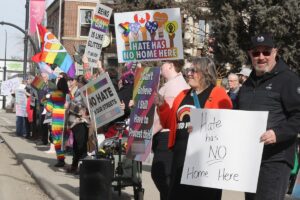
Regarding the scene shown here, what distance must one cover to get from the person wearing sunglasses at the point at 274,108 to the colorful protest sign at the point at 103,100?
3458 millimetres

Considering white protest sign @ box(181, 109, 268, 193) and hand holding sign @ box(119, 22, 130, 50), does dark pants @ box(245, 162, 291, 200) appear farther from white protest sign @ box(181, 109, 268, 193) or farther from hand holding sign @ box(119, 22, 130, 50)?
hand holding sign @ box(119, 22, 130, 50)

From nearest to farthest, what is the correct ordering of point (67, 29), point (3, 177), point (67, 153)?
point (3, 177) < point (67, 153) < point (67, 29)

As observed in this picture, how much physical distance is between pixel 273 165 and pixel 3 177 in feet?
26.4

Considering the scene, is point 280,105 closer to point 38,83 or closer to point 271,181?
point 271,181

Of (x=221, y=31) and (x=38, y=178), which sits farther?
(x=221, y=31)

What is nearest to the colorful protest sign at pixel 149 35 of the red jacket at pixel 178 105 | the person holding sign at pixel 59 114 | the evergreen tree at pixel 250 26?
the red jacket at pixel 178 105

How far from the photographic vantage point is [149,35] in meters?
8.22

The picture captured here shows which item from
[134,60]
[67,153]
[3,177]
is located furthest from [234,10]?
[134,60]

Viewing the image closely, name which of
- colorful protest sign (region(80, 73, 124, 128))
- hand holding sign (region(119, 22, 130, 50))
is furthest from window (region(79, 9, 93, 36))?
colorful protest sign (region(80, 73, 124, 128))

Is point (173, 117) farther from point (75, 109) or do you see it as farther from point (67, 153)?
point (67, 153)

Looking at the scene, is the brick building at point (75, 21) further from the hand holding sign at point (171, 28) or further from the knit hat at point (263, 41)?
the knit hat at point (263, 41)

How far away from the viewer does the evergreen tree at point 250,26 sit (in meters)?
28.6

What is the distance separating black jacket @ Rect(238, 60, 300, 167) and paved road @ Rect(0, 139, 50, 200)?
215 inches

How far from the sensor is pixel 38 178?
35.8ft
